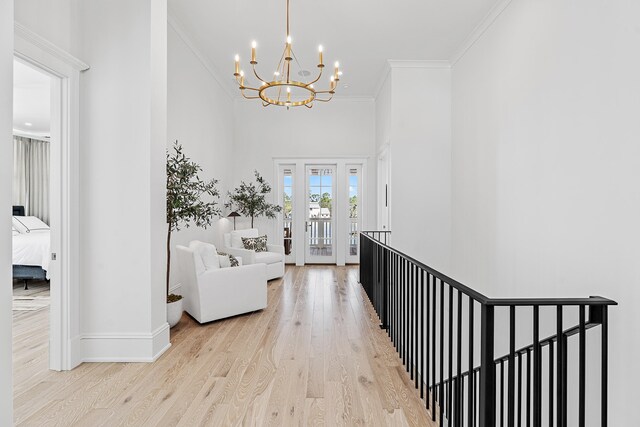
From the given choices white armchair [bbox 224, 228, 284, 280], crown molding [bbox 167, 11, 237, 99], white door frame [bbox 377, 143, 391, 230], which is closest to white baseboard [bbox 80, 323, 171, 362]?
white armchair [bbox 224, 228, 284, 280]

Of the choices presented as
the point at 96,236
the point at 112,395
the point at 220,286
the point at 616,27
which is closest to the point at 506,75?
the point at 616,27

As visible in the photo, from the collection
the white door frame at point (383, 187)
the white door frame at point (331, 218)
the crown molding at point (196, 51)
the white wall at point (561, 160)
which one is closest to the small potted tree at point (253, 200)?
the white door frame at point (331, 218)

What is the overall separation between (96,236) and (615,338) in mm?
3690

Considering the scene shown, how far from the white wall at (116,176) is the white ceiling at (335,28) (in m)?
1.41

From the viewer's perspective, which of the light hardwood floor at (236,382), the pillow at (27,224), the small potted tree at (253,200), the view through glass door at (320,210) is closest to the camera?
the light hardwood floor at (236,382)

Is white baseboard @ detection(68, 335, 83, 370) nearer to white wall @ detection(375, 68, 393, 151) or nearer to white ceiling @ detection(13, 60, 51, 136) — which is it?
white ceiling @ detection(13, 60, 51, 136)

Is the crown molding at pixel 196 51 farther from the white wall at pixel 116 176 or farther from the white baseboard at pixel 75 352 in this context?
the white baseboard at pixel 75 352

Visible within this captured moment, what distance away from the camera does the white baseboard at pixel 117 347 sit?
113 inches

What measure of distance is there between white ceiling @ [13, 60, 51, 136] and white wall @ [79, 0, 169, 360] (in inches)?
65.3

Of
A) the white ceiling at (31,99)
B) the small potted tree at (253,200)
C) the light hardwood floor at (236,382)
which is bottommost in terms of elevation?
the light hardwood floor at (236,382)

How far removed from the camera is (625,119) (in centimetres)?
225

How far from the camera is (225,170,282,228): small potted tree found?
23.6ft

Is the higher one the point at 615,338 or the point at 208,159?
the point at 208,159

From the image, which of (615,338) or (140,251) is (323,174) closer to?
(140,251)
